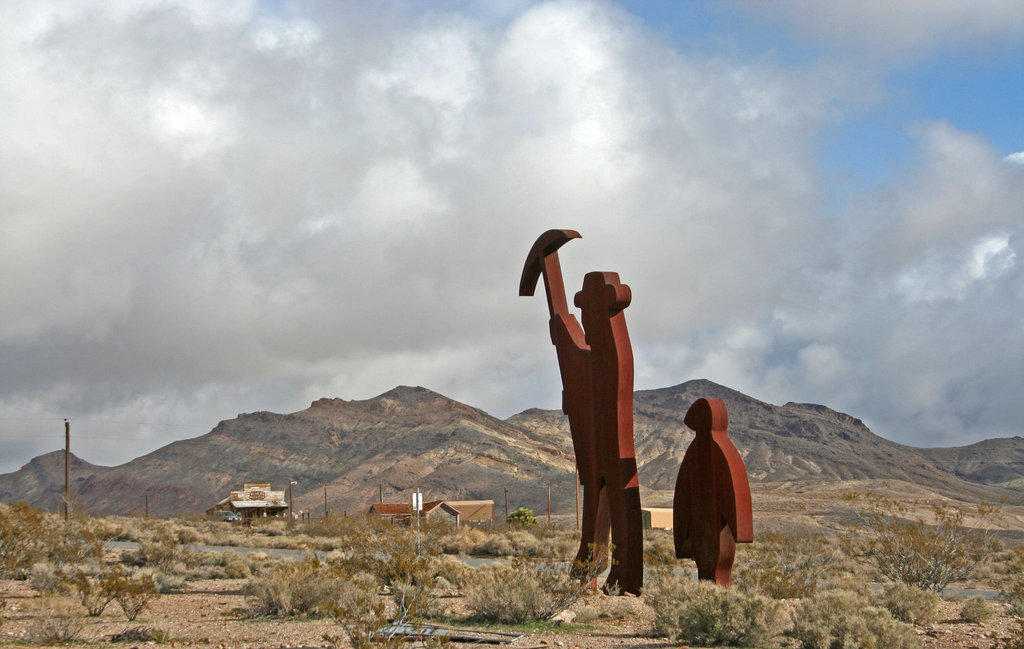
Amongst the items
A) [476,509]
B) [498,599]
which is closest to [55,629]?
[498,599]

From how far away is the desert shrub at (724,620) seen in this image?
12148 millimetres

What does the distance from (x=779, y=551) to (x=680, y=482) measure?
18.8ft

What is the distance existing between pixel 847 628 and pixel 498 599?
4798 mm

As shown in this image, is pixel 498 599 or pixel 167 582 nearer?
pixel 498 599

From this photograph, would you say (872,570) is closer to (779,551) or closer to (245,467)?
(779,551)

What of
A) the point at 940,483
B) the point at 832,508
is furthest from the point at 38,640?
the point at 940,483

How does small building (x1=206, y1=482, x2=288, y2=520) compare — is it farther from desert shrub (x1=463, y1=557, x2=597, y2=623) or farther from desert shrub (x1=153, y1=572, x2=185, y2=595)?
desert shrub (x1=463, y1=557, x2=597, y2=623)

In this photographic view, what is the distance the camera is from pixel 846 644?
11.2m

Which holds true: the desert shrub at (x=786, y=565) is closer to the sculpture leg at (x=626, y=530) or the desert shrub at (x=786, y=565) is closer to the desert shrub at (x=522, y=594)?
the sculpture leg at (x=626, y=530)

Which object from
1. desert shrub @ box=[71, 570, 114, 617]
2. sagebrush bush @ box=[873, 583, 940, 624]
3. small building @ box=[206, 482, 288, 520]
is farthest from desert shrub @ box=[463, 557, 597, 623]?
small building @ box=[206, 482, 288, 520]

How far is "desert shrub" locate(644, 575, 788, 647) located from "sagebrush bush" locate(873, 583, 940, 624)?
2956mm

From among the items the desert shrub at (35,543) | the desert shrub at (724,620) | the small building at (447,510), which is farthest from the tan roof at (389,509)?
the desert shrub at (724,620)

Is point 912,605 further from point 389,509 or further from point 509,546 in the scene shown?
point 389,509

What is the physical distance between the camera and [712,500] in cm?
1434
